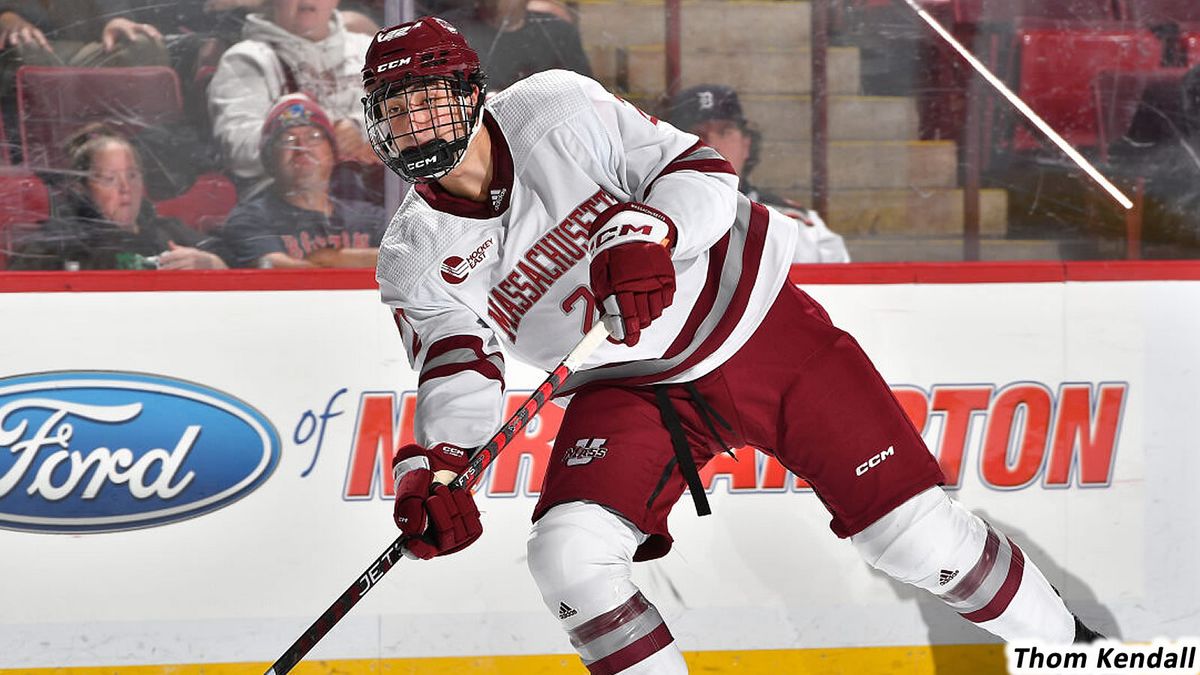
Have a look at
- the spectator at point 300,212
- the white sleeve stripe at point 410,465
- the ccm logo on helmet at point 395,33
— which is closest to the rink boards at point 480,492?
the spectator at point 300,212

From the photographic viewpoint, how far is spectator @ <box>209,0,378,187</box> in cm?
296

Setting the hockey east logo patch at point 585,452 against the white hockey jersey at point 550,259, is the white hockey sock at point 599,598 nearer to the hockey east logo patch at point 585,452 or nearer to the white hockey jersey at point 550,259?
the hockey east logo patch at point 585,452

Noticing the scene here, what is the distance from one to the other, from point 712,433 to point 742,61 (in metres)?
1.18

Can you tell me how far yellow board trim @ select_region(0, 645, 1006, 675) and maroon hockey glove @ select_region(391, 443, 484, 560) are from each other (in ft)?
2.98

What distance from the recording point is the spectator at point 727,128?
10.0 ft

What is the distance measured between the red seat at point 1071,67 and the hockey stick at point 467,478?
1607 millimetres

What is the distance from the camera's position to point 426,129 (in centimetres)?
196

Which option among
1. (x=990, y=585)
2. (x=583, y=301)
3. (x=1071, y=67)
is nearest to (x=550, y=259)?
(x=583, y=301)

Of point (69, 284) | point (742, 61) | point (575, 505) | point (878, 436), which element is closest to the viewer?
point (575, 505)

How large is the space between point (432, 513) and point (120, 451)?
1151mm

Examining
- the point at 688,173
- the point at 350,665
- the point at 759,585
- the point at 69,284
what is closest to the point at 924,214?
the point at 759,585

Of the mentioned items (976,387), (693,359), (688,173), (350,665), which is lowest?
(350,665)

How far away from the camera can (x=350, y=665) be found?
2783 mm

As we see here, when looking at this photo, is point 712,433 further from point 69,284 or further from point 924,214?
point 69,284
